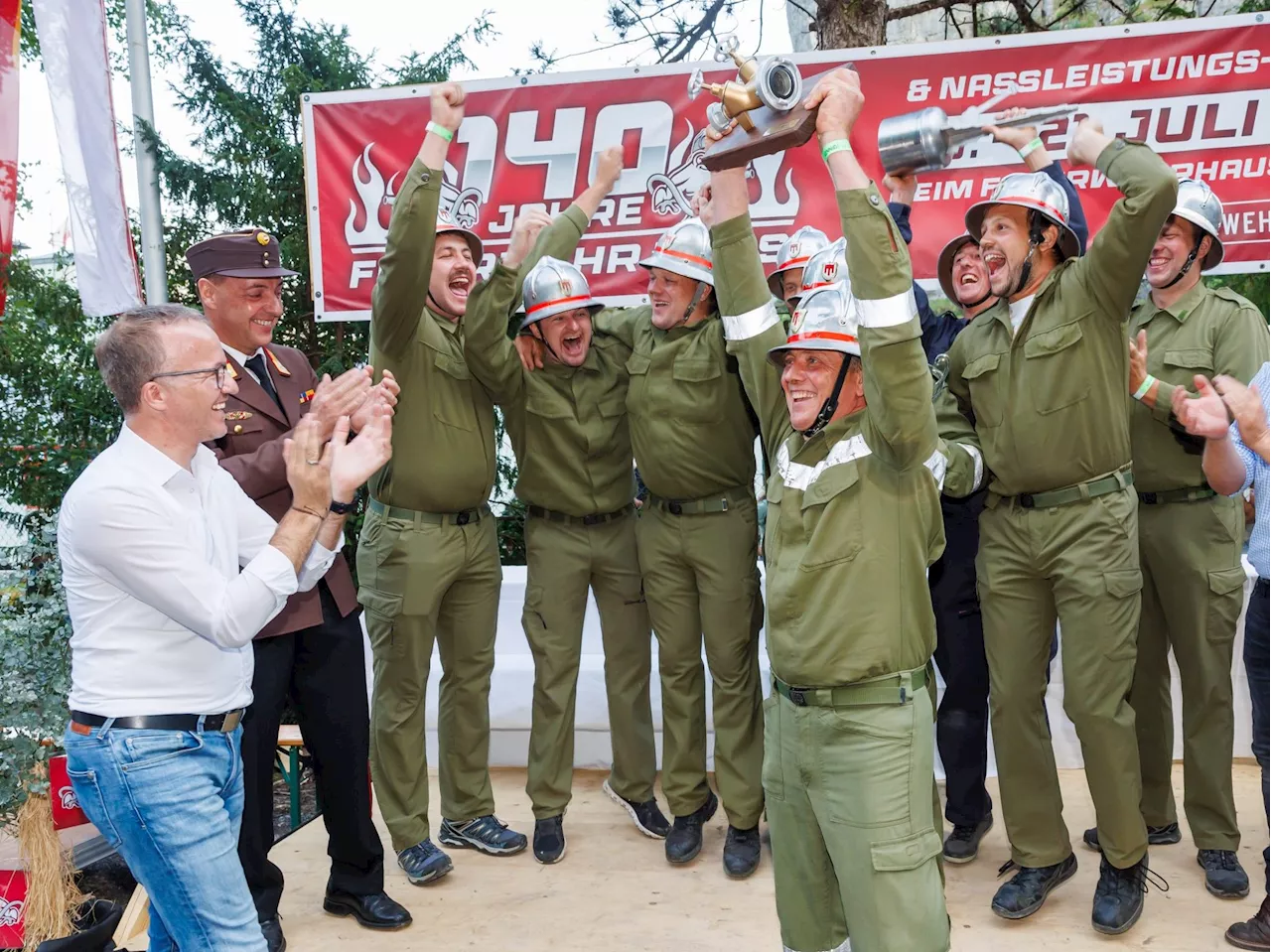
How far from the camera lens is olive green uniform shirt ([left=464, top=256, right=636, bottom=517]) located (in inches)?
163

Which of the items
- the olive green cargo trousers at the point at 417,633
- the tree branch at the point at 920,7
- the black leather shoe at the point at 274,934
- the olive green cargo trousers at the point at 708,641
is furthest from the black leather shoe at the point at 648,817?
the tree branch at the point at 920,7

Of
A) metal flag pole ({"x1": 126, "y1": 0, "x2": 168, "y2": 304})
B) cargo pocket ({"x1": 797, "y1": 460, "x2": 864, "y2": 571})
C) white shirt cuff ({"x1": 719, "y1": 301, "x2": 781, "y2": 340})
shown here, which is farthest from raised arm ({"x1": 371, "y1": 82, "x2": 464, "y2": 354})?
metal flag pole ({"x1": 126, "y1": 0, "x2": 168, "y2": 304})

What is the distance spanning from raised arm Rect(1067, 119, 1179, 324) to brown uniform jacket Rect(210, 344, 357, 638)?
7.81 ft

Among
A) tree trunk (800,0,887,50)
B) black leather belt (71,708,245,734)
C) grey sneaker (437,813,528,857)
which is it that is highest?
tree trunk (800,0,887,50)

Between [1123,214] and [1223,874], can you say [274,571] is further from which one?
[1223,874]

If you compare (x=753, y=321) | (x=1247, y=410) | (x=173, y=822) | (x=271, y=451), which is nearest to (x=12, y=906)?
(x=271, y=451)

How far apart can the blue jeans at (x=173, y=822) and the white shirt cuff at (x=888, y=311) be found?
1.58m

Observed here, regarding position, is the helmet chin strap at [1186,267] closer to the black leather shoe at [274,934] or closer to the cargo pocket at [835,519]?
the cargo pocket at [835,519]

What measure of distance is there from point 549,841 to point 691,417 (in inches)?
63.7

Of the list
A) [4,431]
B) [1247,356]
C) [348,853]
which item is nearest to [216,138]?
[4,431]

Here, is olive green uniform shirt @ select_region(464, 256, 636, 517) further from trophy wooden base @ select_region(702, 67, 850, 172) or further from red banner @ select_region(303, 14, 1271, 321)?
trophy wooden base @ select_region(702, 67, 850, 172)

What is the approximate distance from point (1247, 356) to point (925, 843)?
2172 mm

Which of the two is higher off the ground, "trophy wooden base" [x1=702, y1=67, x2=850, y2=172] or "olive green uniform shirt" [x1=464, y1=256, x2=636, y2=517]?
"trophy wooden base" [x1=702, y1=67, x2=850, y2=172]

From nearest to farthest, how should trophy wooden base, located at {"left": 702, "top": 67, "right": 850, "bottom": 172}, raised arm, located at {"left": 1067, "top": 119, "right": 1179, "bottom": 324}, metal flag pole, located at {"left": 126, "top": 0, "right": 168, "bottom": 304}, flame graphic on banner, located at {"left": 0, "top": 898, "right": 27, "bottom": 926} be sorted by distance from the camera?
1. trophy wooden base, located at {"left": 702, "top": 67, "right": 850, "bottom": 172}
2. raised arm, located at {"left": 1067, "top": 119, "right": 1179, "bottom": 324}
3. flame graphic on banner, located at {"left": 0, "top": 898, "right": 27, "bottom": 926}
4. metal flag pole, located at {"left": 126, "top": 0, "right": 168, "bottom": 304}
